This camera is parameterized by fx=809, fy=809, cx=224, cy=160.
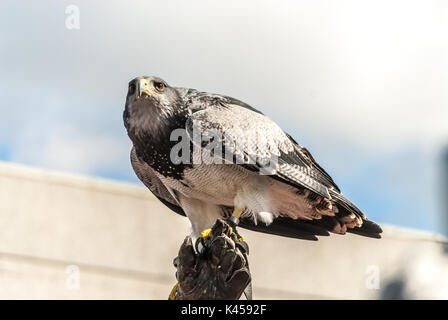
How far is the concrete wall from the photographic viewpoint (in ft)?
67.8

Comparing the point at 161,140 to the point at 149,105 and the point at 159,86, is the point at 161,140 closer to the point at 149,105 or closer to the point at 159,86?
the point at 149,105

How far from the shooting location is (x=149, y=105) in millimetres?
8172

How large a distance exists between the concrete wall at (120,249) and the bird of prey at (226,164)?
1097cm

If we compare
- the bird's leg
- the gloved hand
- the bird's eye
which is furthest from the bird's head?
the gloved hand

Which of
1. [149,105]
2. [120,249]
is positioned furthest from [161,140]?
[120,249]

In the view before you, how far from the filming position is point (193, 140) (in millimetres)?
8125

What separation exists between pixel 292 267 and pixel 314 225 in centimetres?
1263

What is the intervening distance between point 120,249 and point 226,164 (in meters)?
13.6

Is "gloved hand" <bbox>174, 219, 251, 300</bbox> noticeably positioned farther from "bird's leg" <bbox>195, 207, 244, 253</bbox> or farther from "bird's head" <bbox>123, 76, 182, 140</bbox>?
"bird's head" <bbox>123, 76, 182, 140</bbox>

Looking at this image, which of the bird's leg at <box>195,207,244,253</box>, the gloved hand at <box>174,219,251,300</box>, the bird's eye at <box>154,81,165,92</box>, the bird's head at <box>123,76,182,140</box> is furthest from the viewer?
the bird's eye at <box>154,81,165,92</box>

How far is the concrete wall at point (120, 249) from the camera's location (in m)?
20.7

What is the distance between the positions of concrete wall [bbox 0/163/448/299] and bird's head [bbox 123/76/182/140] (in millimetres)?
11889

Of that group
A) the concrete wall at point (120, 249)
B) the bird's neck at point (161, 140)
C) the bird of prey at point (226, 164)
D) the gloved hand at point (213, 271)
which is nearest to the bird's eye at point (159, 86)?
the bird of prey at point (226, 164)
